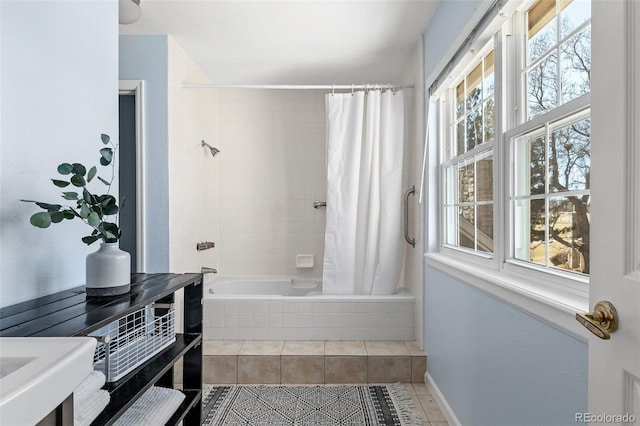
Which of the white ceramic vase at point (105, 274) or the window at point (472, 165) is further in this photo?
the window at point (472, 165)

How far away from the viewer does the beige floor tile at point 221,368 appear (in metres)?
2.42

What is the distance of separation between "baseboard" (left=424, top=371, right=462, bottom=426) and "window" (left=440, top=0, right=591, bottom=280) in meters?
0.84

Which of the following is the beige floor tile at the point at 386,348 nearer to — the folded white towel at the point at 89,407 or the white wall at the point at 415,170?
the white wall at the point at 415,170

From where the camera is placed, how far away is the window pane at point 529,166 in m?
1.29

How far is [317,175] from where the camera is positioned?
3.75 m

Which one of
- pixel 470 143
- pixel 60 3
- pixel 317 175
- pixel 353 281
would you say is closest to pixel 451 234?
pixel 470 143

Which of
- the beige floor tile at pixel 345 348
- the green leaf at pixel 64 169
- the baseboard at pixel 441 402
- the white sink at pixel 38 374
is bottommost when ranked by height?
the baseboard at pixel 441 402

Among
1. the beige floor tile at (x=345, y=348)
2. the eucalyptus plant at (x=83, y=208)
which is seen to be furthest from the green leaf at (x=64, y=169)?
the beige floor tile at (x=345, y=348)

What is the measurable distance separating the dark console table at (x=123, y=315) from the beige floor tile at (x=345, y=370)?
1.02 metres

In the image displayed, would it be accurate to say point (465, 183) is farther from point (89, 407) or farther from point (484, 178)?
point (89, 407)

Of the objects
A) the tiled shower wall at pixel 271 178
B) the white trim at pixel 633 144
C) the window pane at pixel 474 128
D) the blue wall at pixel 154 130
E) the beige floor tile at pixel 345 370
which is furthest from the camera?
the tiled shower wall at pixel 271 178

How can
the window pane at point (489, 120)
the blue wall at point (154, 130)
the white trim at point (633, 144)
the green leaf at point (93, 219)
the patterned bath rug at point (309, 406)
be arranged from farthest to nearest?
the blue wall at point (154, 130)
the patterned bath rug at point (309, 406)
the window pane at point (489, 120)
the green leaf at point (93, 219)
the white trim at point (633, 144)

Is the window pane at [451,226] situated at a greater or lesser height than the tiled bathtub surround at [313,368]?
greater

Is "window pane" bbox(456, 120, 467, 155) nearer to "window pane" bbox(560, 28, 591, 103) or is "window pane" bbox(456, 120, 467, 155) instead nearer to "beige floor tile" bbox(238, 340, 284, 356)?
"window pane" bbox(560, 28, 591, 103)
